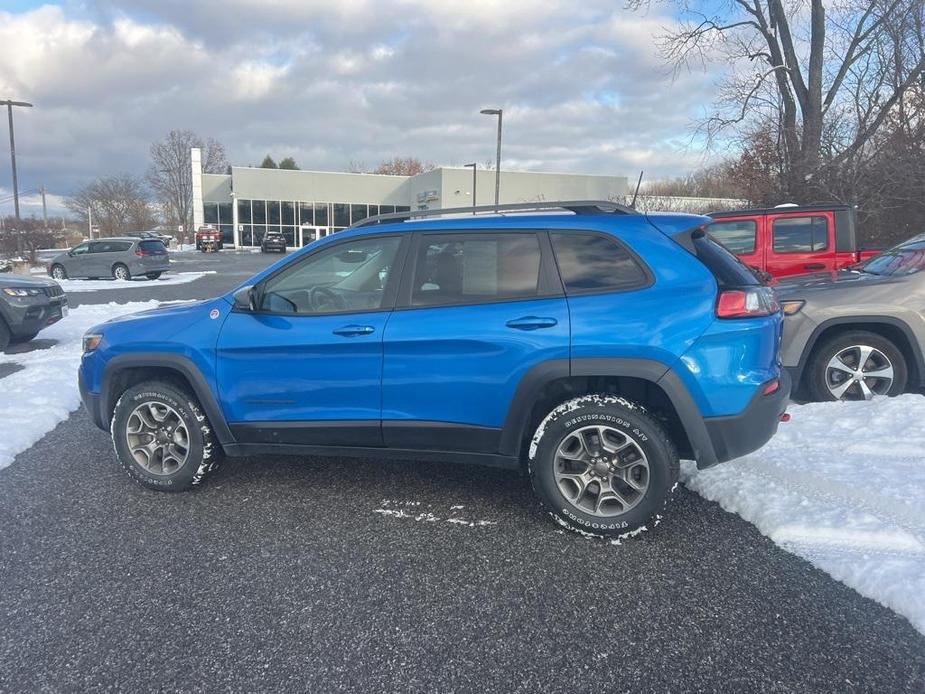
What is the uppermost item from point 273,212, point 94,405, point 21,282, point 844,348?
point 273,212

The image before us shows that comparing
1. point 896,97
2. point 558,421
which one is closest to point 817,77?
point 896,97

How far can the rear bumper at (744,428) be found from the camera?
10.8 feet

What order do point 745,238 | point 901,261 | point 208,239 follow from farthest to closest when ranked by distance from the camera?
point 208,239, point 745,238, point 901,261

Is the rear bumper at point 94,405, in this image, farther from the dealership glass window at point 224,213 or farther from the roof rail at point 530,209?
the dealership glass window at point 224,213

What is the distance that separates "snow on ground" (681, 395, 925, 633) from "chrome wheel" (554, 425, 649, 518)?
0.81m

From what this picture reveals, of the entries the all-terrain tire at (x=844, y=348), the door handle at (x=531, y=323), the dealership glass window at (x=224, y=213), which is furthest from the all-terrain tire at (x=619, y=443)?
the dealership glass window at (x=224, y=213)

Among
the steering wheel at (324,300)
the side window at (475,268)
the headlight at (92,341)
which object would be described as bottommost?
the headlight at (92,341)

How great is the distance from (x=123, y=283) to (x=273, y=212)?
33.3m

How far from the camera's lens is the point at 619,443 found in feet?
11.2

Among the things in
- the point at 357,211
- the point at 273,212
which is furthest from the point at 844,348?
the point at 273,212

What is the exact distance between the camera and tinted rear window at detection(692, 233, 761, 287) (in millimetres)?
3363

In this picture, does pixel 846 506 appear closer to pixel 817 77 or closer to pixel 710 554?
pixel 710 554

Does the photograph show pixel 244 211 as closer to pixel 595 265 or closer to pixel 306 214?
pixel 306 214

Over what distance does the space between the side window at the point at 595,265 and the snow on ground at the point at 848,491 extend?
1560mm
